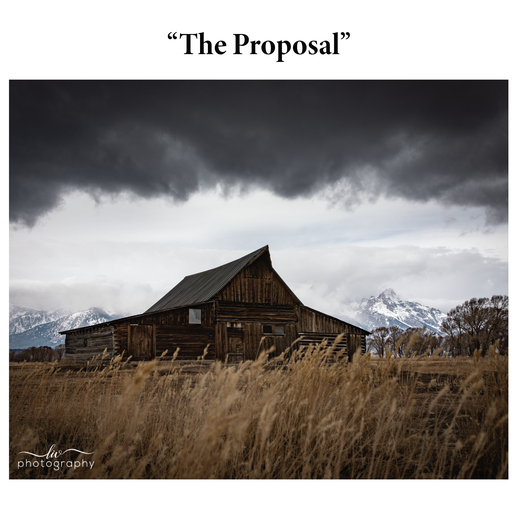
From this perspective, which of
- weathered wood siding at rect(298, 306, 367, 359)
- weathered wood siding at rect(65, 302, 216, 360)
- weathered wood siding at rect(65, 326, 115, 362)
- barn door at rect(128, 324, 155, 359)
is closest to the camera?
weathered wood siding at rect(65, 302, 216, 360)

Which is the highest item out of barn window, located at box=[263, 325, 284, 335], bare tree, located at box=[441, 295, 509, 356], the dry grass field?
the dry grass field

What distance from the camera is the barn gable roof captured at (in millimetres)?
23984

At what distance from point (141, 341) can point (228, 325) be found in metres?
5.21

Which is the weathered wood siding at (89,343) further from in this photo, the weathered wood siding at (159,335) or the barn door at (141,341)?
the barn door at (141,341)

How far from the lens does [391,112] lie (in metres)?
5.39

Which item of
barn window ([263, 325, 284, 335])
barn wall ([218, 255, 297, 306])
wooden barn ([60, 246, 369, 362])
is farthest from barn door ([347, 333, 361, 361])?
barn window ([263, 325, 284, 335])

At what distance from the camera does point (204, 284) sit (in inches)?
1080

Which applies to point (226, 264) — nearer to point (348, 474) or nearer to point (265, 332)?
point (265, 332)

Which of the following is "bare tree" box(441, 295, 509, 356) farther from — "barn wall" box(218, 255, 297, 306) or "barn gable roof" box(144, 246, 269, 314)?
"barn gable roof" box(144, 246, 269, 314)

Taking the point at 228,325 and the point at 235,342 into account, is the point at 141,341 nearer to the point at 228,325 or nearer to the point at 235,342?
the point at 228,325

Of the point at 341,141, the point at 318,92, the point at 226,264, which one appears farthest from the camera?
the point at 226,264

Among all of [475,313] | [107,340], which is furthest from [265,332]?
[475,313]

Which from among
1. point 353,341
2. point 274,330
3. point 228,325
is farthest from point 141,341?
point 353,341

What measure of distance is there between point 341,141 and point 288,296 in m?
20.0
